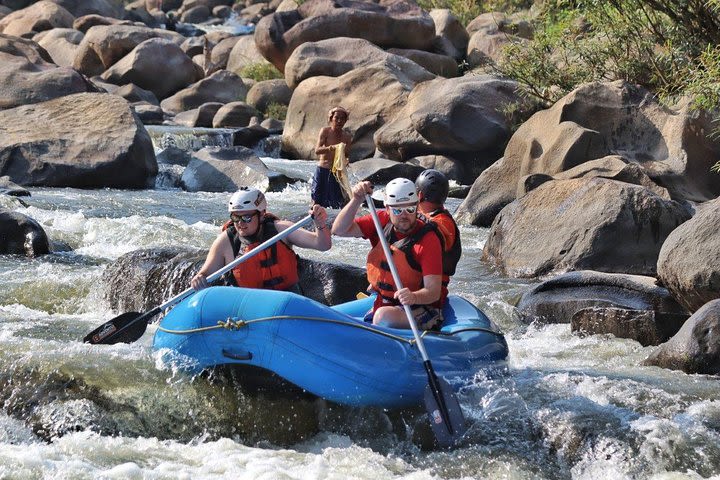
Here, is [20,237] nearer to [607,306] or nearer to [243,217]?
[243,217]

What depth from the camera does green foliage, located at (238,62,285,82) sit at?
2464 cm

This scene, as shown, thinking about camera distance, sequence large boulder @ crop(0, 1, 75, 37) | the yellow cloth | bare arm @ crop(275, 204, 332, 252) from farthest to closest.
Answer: large boulder @ crop(0, 1, 75, 37) < the yellow cloth < bare arm @ crop(275, 204, 332, 252)

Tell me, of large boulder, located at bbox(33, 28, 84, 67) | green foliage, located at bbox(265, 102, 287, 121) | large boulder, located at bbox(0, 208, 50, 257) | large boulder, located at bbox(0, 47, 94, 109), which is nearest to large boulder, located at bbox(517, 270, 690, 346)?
large boulder, located at bbox(0, 208, 50, 257)

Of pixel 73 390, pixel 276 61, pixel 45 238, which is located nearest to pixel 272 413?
pixel 73 390

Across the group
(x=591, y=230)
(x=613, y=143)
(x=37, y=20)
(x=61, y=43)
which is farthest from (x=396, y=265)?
(x=37, y=20)

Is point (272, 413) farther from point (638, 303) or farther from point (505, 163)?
point (505, 163)

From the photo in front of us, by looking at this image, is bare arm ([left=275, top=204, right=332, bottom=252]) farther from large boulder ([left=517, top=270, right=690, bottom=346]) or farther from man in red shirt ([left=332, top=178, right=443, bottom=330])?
large boulder ([left=517, top=270, right=690, bottom=346])

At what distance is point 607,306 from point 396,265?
2.49 metres

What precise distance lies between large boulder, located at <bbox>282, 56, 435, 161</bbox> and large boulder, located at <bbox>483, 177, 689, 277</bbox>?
7386 millimetres

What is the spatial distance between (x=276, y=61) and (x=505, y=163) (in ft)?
37.8

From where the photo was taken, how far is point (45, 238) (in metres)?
10.5

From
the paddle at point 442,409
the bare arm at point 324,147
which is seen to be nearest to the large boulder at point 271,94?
the bare arm at point 324,147

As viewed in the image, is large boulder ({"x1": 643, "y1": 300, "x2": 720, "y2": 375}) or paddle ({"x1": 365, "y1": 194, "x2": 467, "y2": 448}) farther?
large boulder ({"x1": 643, "y1": 300, "x2": 720, "y2": 375})

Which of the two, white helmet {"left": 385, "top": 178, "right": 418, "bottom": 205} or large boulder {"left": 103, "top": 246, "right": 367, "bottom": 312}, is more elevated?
white helmet {"left": 385, "top": 178, "right": 418, "bottom": 205}
